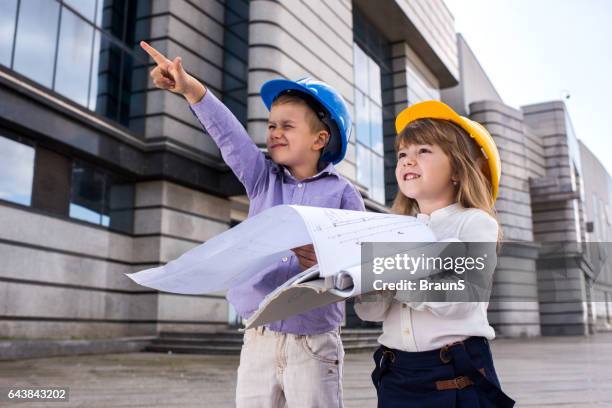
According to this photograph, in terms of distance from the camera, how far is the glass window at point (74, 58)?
10289mm

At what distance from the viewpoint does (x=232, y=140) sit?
2.03 m

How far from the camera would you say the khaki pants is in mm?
1747

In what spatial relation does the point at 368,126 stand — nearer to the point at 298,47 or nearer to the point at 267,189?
the point at 298,47

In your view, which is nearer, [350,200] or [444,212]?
[444,212]

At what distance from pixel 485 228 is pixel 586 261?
0.36 metres

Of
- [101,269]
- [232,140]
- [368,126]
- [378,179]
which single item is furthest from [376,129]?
[232,140]

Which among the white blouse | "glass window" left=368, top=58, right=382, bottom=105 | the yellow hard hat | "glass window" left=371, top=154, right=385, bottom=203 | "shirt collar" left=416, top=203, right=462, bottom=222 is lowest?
the white blouse

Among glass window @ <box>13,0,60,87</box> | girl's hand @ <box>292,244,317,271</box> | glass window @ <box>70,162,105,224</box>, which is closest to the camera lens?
girl's hand @ <box>292,244,317,271</box>

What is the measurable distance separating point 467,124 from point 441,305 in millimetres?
562

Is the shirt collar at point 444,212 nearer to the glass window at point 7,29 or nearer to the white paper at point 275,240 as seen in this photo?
the white paper at point 275,240

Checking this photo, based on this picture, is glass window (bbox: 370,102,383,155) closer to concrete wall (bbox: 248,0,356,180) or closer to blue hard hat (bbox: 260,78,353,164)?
concrete wall (bbox: 248,0,356,180)

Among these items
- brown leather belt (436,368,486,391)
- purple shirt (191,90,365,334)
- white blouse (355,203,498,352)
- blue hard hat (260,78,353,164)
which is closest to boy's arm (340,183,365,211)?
purple shirt (191,90,365,334)

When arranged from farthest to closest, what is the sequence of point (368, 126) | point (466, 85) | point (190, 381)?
point (466, 85), point (368, 126), point (190, 381)

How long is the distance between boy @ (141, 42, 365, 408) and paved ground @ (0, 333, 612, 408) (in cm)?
238
